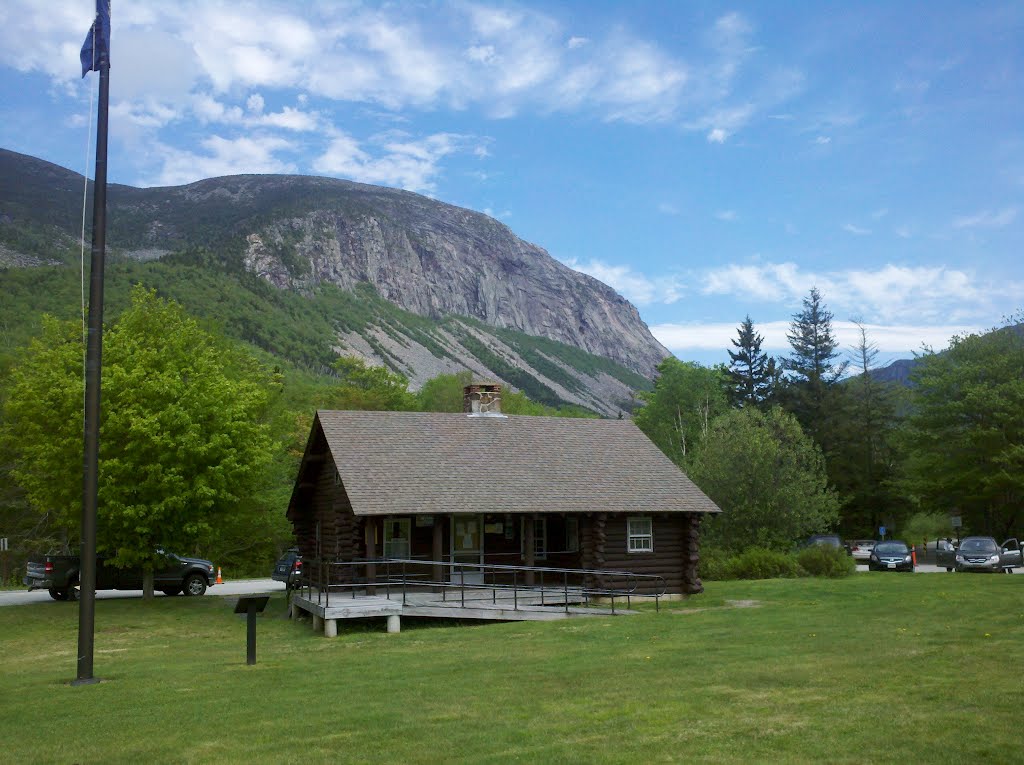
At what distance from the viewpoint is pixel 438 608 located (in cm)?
2250

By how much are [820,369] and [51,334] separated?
5347cm

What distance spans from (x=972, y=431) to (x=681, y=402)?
29121 millimetres

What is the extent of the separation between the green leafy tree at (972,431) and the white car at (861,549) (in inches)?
168

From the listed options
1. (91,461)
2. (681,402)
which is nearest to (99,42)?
(91,461)

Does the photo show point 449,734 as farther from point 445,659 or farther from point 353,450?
point 353,450

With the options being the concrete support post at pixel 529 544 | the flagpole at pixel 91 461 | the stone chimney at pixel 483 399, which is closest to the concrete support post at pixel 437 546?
the concrete support post at pixel 529 544

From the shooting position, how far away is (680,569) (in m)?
29.1

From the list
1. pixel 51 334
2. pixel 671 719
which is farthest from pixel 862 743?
pixel 51 334

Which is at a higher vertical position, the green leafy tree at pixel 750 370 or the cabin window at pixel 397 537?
the green leafy tree at pixel 750 370

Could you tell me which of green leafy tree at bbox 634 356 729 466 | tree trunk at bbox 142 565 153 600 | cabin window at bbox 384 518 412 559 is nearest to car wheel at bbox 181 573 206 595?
tree trunk at bbox 142 565 153 600

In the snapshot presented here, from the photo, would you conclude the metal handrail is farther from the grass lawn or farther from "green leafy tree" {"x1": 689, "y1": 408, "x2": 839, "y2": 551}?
"green leafy tree" {"x1": 689, "y1": 408, "x2": 839, "y2": 551}

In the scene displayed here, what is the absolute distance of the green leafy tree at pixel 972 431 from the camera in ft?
169

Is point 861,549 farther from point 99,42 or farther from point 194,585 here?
point 99,42

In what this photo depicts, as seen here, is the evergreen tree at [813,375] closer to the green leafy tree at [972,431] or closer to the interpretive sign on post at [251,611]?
the green leafy tree at [972,431]
